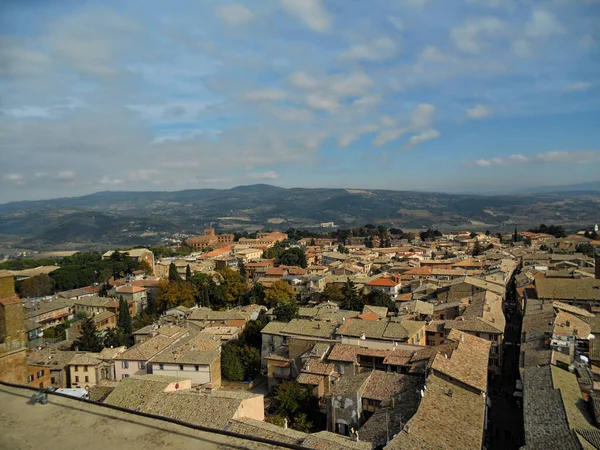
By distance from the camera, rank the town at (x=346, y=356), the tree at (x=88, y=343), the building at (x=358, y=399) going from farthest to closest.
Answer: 1. the tree at (x=88, y=343)
2. the building at (x=358, y=399)
3. the town at (x=346, y=356)

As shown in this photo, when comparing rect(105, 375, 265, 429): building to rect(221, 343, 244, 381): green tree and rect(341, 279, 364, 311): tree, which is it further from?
rect(341, 279, 364, 311): tree

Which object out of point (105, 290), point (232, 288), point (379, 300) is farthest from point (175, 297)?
point (379, 300)

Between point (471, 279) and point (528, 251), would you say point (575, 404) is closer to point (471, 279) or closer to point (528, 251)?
point (471, 279)

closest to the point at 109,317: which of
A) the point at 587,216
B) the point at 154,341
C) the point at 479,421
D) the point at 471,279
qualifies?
the point at 154,341

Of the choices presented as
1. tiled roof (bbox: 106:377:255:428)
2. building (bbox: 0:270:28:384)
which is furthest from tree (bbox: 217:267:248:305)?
building (bbox: 0:270:28:384)

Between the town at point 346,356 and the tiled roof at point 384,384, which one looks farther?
the tiled roof at point 384,384

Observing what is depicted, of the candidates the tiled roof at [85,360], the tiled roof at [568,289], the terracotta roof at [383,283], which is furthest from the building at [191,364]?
the tiled roof at [568,289]

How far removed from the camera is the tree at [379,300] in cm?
2569

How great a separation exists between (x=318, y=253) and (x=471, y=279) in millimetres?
27491

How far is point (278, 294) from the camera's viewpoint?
1177 inches

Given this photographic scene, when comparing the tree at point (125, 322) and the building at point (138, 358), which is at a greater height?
the building at point (138, 358)

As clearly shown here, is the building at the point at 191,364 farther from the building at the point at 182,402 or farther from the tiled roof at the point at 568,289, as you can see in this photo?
the tiled roof at the point at 568,289

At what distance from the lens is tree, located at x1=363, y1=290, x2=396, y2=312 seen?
25.7 metres

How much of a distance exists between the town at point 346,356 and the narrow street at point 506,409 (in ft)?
0.20
